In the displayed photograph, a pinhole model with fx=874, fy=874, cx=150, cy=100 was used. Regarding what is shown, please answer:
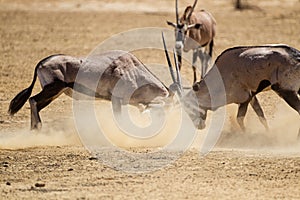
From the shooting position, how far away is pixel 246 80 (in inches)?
449

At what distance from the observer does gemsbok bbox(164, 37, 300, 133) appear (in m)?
11.1

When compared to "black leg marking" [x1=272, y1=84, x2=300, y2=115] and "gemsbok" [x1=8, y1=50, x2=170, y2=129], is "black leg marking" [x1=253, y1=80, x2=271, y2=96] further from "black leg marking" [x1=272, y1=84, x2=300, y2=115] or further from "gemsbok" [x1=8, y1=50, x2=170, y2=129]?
"gemsbok" [x1=8, y1=50, x2=170, y2=129]

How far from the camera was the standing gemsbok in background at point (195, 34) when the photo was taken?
16.3 m

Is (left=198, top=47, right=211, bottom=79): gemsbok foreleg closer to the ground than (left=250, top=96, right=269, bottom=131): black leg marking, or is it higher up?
closer to the ground

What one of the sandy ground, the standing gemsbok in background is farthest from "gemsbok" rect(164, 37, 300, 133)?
the standing gemsbok in background

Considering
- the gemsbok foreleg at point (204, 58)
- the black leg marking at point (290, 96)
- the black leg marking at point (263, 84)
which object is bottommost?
the gemsbok foreleg at point (204, 58)

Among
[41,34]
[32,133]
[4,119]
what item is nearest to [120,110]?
[32,133]

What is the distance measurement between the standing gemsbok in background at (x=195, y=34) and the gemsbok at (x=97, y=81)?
421cm

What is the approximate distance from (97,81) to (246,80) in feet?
6.60

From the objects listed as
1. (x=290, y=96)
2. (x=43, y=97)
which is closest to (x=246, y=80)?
(x=290, y=96)

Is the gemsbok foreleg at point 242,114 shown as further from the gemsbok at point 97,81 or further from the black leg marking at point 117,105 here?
the black leg marking at point 117,105

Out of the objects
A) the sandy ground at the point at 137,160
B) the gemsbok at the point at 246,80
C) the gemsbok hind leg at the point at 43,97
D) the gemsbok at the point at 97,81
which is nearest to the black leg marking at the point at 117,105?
the gemsbok at the point at 97,81

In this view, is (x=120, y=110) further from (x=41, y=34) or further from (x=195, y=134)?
(x=41, y=34)

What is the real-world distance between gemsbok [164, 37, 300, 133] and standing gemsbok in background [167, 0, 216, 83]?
13.8 ft
